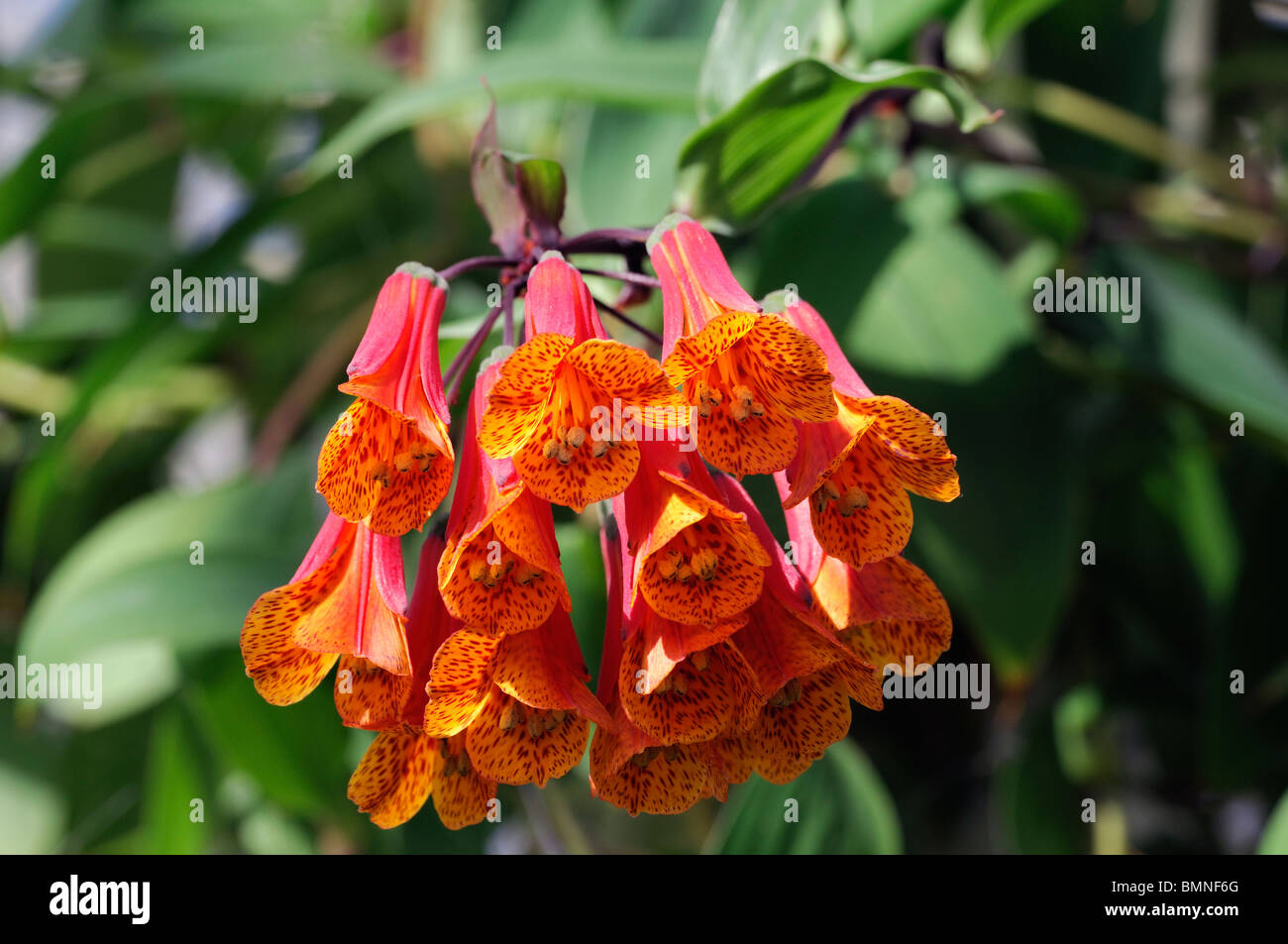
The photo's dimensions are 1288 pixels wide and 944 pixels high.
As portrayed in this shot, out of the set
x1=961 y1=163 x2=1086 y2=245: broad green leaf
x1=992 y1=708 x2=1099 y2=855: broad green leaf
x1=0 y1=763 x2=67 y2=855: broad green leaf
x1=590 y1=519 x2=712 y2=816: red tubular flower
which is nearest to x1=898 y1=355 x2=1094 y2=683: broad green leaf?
x1=961 y1=163 x2=1086 y2=245: broad green leaf

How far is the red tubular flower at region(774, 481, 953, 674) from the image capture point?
1.56 ft

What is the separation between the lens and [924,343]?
0.85m

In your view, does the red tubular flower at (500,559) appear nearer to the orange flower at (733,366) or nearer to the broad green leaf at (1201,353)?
the orange flower at (733,366)

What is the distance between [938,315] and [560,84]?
361 mm

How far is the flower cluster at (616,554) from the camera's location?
43cm

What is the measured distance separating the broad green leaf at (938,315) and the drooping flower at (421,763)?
45cm

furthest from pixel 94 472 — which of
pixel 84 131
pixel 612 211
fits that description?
pixel 612 211

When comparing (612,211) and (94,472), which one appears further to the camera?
(94,472)

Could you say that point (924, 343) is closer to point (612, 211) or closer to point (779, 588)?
point (612, 211)

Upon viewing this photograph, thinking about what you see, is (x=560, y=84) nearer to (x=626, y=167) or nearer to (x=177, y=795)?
(x=626, y=167)

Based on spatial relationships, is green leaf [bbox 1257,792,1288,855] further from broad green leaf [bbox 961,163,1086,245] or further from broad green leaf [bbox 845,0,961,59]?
broad green leaf [bbox 845,0,961,59]

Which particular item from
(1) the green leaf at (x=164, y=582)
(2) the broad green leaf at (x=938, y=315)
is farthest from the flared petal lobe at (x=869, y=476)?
(1) the green leaf at (x=164, y=582)

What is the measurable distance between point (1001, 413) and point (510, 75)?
1.52 feet

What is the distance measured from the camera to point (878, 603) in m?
0.48
